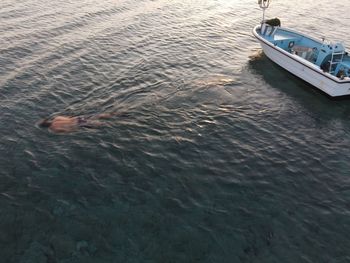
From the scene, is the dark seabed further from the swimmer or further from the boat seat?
the boat seat

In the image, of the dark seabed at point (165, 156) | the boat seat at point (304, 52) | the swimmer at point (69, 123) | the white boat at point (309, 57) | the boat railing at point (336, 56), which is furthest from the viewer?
the boat seat at point (304, 52)

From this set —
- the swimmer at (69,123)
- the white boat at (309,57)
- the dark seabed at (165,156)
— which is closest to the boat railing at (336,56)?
the white boat at (309,57)

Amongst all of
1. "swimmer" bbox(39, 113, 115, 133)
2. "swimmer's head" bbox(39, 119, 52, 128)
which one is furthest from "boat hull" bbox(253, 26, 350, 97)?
"swimmer's head" bbox(39, 119, 52, 128)

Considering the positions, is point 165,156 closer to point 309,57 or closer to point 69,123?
point 69,123

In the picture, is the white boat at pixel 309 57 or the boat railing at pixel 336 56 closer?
the white boat at pixel 309 57

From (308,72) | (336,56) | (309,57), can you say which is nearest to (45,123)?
(308,72)

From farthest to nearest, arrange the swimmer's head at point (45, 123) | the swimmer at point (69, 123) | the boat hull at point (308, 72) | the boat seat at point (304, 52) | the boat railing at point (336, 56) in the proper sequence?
the boat seat at point (304, 52), the boat railing at point (336, 56), the boat hull at point (308, 72), the swimmer's head at point (45, 123), the swimmer at point (69, 123)

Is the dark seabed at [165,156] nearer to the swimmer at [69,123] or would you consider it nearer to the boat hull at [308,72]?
the swimmer at [69,123]
